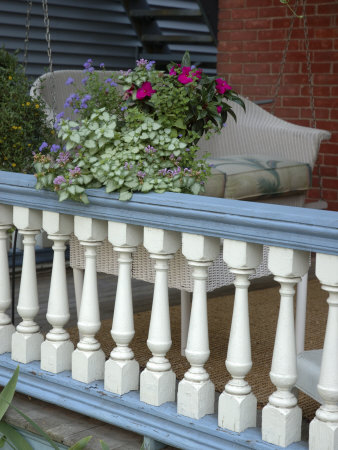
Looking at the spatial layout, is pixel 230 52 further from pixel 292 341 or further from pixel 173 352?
pixel 292 341

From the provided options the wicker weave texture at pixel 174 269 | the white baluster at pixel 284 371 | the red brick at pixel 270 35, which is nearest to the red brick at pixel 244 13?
the red brick at pixel 270 35

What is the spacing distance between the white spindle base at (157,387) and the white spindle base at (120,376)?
2.6 inches

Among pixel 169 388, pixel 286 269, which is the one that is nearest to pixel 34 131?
pixel 169 388

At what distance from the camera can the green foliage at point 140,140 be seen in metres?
1.96

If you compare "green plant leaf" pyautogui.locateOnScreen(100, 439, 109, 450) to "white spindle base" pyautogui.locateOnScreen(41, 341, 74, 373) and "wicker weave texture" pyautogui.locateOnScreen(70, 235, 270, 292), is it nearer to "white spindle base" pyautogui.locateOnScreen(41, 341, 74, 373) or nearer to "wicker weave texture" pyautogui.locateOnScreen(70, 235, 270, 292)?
"white spindle base" pyautogui.locateOnScreen(41, 341, 74, 373)

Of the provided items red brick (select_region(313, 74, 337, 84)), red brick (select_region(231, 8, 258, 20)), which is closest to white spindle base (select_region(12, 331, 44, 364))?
red brick (select_region(313, 74, 337, 84))

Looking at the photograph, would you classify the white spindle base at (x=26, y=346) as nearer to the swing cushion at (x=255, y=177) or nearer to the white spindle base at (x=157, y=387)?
the white spindle base at (x=157, y=387)

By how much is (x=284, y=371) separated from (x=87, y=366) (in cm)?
59

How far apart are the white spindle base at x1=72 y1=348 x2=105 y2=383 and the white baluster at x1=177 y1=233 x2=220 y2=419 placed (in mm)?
304

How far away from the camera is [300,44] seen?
203 inches

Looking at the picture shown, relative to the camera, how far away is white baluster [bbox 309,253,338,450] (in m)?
1.55

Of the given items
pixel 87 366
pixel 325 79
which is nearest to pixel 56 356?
pixel 87 366

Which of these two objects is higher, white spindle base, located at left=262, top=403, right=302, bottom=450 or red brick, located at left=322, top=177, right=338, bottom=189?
red brick, located at left=322, top=177, right=338, bottom=189

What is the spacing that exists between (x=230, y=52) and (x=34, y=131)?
293 cm
